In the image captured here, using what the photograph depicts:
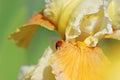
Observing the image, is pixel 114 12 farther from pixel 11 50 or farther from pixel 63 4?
pixel 11 50

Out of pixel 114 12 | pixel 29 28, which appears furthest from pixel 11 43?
pixel 114 12

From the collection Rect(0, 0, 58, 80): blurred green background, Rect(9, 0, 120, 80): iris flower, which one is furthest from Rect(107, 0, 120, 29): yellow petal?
Rect(0, 0, 58, 80): blurred green background

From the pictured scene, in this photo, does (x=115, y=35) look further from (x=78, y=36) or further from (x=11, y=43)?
(x=11, y=43)

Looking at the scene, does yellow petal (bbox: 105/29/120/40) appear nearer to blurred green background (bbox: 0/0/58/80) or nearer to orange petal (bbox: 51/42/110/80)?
orange petal (bbox: 51/42/110/80)

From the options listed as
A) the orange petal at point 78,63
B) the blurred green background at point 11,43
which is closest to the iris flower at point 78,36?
the orange petal at point 78,63

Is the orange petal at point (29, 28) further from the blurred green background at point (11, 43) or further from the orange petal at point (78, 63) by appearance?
the blurred green background at point (11, 43)

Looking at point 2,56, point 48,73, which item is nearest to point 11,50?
point 2,56
